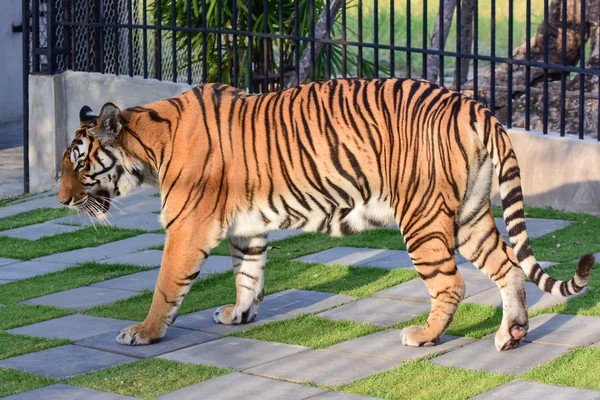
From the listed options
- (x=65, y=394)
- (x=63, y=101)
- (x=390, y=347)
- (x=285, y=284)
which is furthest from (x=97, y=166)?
(x=63, y=101)

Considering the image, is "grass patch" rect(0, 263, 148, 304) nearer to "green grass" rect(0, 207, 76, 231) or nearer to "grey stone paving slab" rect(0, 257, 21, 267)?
"grey stone paving slab" rect(0, 257, 21, 267)

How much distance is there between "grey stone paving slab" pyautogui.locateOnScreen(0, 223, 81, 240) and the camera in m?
9.00

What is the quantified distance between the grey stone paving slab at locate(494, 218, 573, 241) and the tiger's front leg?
3.01 metres

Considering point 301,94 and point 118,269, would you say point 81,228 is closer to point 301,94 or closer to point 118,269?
point 118,269

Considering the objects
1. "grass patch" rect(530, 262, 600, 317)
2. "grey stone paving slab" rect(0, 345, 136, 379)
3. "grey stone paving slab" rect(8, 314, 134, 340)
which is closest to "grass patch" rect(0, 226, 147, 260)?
"grey stone paving slab" rect(8, 314, 134, 340)

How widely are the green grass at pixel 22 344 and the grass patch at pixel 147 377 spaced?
24.7 inches

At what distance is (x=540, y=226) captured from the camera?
812cm

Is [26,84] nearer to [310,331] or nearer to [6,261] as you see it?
[6,261]

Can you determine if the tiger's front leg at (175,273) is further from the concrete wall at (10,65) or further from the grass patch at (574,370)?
the concrete wall at (10,65)

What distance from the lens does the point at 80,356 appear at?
5.42 m

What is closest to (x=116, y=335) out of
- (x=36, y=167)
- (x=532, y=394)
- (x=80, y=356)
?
(x=80, y=356)

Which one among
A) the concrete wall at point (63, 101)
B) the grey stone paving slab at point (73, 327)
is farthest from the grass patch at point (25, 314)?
the concrete wall at point (63, 101)

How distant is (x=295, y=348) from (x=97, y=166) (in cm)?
152

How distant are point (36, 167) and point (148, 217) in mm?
2391
